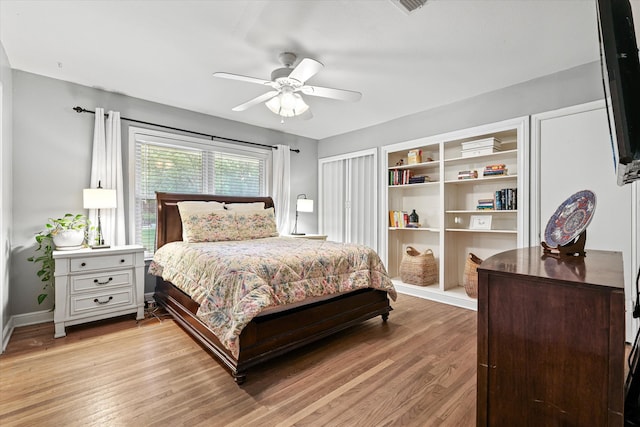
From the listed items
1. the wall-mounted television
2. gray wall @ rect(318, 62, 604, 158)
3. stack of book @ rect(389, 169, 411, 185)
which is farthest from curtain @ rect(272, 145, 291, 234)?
the wall-mounted television

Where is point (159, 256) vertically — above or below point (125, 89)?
below

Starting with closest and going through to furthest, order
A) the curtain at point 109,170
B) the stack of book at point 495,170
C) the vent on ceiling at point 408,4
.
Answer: the vent on ceiling at point 408,4
the curtain at point 109,170
the stack of book at point 495,170

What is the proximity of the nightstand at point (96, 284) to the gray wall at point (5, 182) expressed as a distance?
33 centimetres

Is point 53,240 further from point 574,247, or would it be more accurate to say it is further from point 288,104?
point 574,247

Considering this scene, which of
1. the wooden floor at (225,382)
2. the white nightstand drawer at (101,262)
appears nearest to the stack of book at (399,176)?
the wooden floor at (225,382)

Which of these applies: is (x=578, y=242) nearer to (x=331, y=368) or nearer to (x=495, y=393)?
(x=495, y=393)

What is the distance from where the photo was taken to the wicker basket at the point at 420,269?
407 centimetres

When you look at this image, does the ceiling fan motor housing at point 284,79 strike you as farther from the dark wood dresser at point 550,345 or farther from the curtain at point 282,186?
the curtain at point 282,186

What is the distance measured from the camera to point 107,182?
3.33 m

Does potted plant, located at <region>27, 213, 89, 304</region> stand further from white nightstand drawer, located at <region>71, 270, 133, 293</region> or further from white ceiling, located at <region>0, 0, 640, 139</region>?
white ceiling, located at <region>0, 0, 640, 139</region>

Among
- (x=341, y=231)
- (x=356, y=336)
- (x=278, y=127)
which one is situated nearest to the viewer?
(x=356, y=336)

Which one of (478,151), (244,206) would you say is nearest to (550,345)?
(478,151)

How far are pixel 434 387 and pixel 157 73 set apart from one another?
3.63m

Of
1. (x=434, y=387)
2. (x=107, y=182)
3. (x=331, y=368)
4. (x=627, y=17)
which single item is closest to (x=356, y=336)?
(x=331, y=368)
